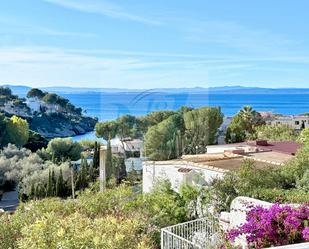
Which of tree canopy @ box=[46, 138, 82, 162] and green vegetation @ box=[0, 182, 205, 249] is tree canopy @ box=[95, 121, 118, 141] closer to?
tree canopy @ box=[46, 138, 82, 162]

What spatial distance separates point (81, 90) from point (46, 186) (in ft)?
150

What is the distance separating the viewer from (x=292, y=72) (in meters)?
69.7

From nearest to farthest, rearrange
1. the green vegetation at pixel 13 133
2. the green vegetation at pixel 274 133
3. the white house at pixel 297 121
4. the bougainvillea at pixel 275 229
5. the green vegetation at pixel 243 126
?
the bougainvillea at pixel 275 229
the green vegetation at pixel 274 133
the green vegetation at pixel 243 126
the green vegetation at pixel 13 133
the white house at pixel 297 121

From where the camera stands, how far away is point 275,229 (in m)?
4.46

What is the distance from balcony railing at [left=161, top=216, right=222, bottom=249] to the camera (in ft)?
20.2

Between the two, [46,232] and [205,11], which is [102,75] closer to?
[205,11]

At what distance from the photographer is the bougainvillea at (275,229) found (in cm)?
443

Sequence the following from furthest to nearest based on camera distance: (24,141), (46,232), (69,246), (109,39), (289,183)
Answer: (109,39)
(24,141)
(289,183)
(46,232)
(69,246)

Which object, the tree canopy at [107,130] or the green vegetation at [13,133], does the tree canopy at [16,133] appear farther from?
the tree canopy at [107,130]

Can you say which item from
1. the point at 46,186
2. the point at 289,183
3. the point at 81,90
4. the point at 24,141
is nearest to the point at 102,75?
the point at 81,90

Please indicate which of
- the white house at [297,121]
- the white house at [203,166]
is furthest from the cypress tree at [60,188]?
the white house at [297,121]

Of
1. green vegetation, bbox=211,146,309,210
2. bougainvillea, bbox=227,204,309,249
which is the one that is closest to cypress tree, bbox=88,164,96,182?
green vegetation, bbox=211,146,309,210

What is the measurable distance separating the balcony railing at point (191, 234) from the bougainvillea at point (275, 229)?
1266 mm

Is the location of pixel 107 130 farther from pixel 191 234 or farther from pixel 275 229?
pixel 275 229
